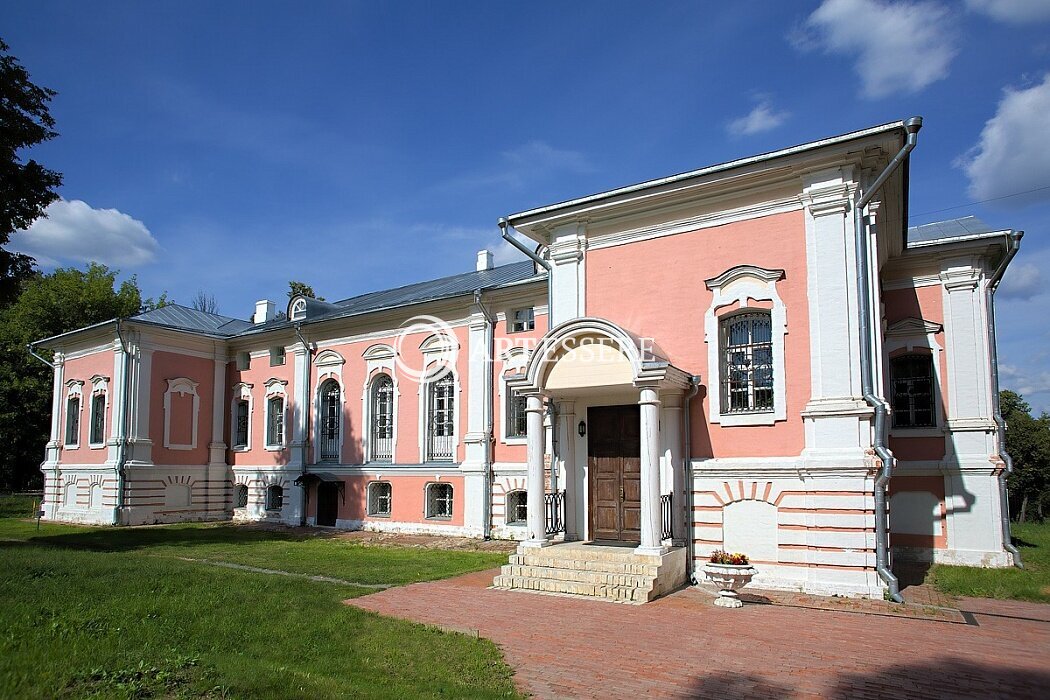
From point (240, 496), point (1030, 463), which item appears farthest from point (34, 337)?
point (1030, 463)

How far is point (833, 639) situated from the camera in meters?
7.76

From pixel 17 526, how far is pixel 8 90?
14.1m

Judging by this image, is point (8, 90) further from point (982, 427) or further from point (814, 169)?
point (982, 427)

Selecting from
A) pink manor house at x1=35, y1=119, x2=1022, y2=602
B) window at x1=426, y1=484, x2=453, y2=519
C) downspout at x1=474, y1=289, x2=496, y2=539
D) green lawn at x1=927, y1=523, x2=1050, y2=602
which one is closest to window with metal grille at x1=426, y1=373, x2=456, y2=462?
pink manor house at x1=35, y1=119, x2=1022, y2=602

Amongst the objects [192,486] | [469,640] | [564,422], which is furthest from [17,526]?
[469,640]

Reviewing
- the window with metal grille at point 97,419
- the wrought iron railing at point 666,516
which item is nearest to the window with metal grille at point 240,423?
the window with metal grille at point 97,419

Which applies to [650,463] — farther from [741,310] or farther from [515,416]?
[515,416]

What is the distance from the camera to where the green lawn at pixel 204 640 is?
215 inches

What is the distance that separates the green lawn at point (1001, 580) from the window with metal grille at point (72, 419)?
2538 cm

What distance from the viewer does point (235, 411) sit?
2431 centimetres

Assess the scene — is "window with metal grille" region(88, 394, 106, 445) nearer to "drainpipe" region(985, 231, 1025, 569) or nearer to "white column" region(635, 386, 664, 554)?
"white column" region(635, 386, 664, 554)

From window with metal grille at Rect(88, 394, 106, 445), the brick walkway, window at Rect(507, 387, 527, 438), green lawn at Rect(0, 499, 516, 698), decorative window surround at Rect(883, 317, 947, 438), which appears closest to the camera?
green lawn at Rect(0, 499, 516, 698)

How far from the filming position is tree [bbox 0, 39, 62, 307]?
13555mm

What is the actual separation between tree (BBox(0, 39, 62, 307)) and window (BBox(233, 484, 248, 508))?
10.4m
